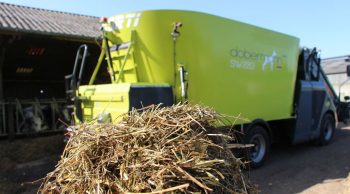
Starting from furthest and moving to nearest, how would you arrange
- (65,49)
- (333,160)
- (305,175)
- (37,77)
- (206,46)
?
(37,77) → (65,49) → (333,160) → (305,175) → (206,46)

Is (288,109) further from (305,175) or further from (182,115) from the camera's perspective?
(182,115)

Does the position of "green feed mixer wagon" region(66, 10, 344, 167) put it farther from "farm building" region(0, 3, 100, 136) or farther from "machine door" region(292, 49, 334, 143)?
"farm building" region(0, 3, 100, 136)

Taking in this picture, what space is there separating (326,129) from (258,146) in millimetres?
A: 3396

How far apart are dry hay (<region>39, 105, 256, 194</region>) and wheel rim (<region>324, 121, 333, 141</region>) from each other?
758 centimetres

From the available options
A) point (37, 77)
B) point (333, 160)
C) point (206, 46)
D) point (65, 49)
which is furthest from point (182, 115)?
point (37, 77)

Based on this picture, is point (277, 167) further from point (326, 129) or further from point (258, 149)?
point (326, 129)

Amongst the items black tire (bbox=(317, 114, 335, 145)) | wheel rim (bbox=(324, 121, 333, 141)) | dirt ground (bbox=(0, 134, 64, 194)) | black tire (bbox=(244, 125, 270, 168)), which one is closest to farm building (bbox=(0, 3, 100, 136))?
dirt ground (bbox=(0, 134, 64, 194))

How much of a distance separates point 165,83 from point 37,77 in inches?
326

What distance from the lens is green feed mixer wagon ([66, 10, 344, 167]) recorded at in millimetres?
5828

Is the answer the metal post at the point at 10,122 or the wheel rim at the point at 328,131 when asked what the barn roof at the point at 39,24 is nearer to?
the metal post at the point at 10,122

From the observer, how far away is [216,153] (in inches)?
111

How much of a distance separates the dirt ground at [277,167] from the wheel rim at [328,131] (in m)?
0.28

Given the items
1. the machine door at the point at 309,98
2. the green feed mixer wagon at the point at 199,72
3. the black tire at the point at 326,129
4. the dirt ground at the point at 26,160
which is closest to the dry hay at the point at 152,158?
the green feed mixer wagon at the point at 199,72

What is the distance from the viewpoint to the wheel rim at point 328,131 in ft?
32.1
